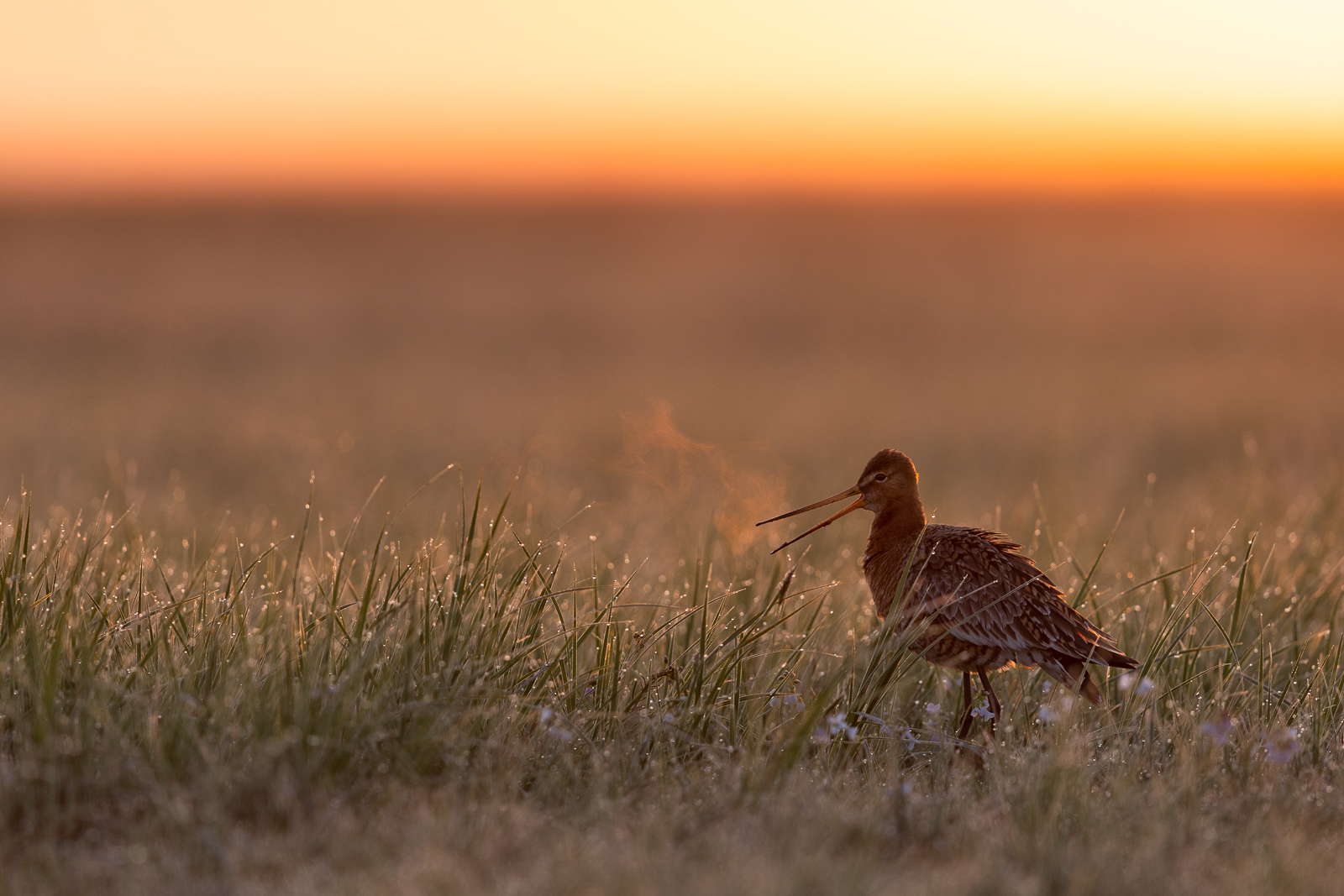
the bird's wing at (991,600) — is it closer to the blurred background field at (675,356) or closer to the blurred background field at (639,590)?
the blurred background field at (639,590)

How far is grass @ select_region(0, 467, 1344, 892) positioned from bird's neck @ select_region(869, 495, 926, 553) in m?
0.35

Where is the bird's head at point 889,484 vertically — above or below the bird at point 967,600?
above

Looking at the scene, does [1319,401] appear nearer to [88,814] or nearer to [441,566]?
[441,566]

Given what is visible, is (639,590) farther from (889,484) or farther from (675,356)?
(675,356)

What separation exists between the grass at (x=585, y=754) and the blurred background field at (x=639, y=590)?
0.01 metres

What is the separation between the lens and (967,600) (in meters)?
3.27

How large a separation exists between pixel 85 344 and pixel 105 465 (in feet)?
36.1

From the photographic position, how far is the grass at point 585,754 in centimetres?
238

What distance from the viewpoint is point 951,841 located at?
2529 millimetres

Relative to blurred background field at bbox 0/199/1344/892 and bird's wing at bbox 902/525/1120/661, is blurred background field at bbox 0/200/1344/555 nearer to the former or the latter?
blurred background field at bbox 0/199/1344/892

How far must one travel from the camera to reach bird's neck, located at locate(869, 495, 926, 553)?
352cm

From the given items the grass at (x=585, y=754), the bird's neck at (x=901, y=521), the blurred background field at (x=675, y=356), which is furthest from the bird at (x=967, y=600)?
the blurred background field at (x=675, y=356)

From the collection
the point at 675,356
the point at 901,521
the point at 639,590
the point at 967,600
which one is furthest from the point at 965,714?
the point at 675,356

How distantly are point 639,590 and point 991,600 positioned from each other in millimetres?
1578
